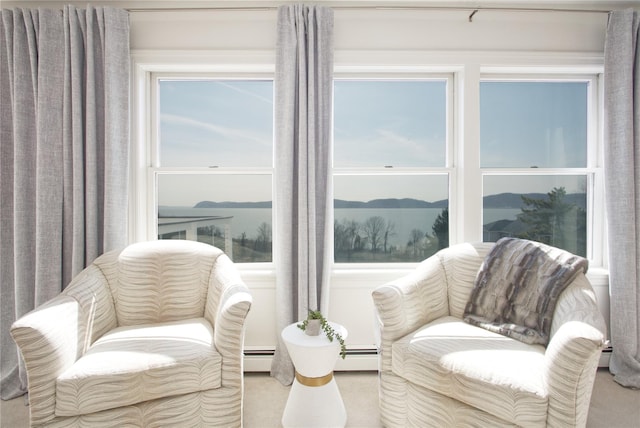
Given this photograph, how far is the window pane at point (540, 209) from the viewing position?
8.55 ft

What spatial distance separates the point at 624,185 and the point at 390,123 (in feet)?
5.22

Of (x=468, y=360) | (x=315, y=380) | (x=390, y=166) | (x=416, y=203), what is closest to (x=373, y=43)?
(x=390, y=166)

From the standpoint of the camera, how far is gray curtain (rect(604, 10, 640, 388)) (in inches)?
88.0

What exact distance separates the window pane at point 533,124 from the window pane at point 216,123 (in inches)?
65.7

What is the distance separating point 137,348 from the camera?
62.6 inches

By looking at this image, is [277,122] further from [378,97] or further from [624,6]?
[624,6]

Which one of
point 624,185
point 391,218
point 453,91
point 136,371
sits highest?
point 453,91

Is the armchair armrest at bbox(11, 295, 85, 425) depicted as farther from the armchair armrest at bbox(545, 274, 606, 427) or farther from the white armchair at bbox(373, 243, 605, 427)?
the armchair armrest at bbox(545, 274, 606, 427)

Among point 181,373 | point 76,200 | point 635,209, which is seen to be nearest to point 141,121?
point 76,200

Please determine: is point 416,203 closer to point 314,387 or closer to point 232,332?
point 314,387

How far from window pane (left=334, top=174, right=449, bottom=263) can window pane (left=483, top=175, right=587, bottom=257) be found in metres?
0.39

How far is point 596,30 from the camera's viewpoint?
94.3 inches

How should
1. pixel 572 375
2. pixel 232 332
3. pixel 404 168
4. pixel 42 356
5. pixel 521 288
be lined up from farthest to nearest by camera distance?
pixel 404 168 < pixel 521 288 < pixel 232 332 < pixel 42 356 < pixel 572 375

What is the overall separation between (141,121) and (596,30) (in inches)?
129
